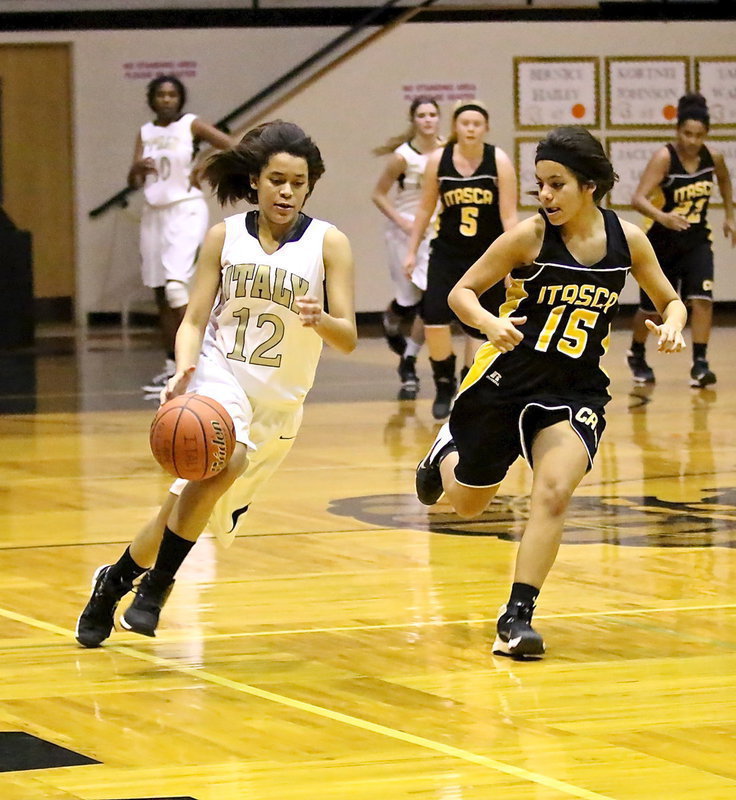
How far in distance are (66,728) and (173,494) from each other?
3.31 feet

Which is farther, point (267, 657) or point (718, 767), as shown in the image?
point (267, 657)

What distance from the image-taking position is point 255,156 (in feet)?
16.6

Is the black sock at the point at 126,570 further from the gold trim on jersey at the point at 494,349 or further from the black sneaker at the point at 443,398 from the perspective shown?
the black sneaker at the point at 443,398

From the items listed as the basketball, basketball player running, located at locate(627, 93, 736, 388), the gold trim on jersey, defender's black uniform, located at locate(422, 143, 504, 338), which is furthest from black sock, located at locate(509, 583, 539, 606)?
basketball player running, located at locate(627, 93, 736, 388)

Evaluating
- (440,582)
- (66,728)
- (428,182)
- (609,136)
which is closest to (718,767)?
(66,728)

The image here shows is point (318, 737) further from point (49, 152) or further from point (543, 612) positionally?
point (49, 152)

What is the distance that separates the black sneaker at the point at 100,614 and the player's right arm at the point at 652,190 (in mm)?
7332

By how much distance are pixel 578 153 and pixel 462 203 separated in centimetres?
491

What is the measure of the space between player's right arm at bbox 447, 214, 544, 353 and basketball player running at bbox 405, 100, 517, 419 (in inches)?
171

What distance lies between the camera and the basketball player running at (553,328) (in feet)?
16.5

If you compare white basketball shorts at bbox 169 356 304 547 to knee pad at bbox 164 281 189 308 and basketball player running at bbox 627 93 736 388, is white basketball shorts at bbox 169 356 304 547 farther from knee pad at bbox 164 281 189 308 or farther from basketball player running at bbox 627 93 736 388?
basketball player running at bbox 627 93 736 388

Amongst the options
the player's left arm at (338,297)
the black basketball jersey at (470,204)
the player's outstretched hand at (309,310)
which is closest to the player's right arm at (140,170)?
the black basketball jersey at (470,204)

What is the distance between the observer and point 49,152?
1780 cm

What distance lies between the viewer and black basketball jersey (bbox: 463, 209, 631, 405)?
5125 mm
